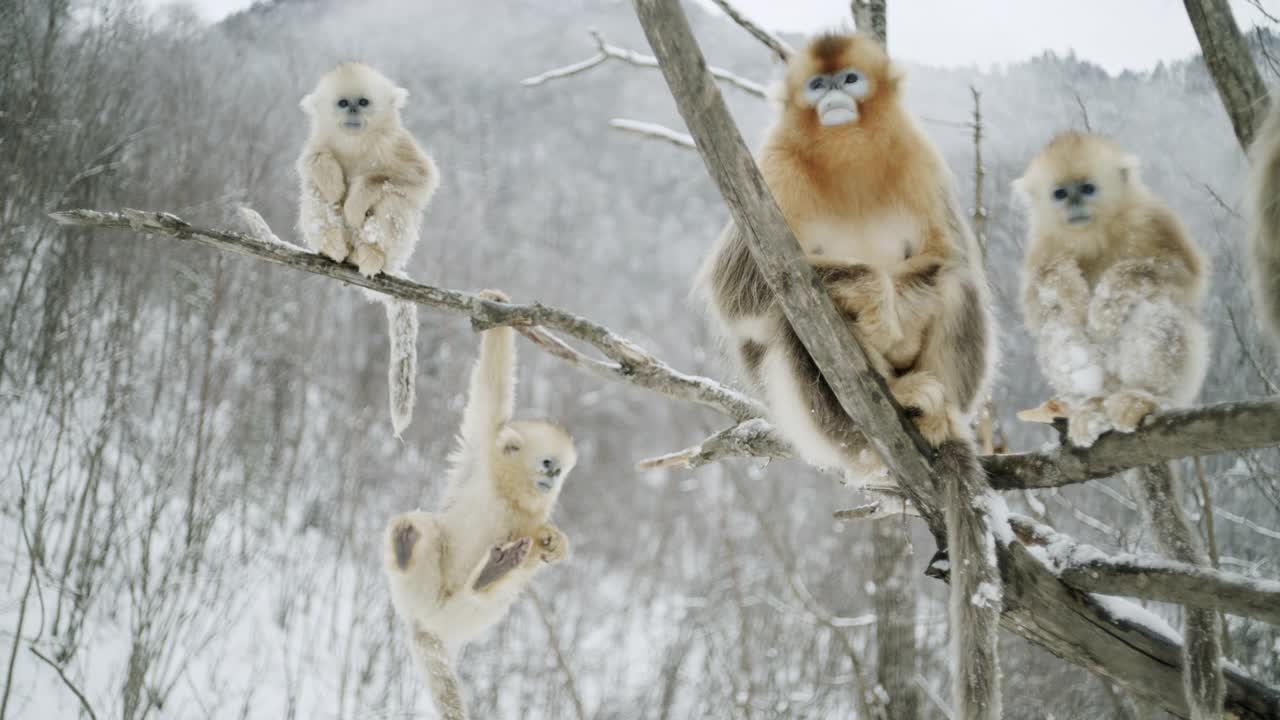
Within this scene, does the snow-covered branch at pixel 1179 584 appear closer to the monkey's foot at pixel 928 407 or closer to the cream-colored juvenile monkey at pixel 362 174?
the monkey's foot at pixel 928 407

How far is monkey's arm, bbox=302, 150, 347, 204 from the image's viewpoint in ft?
9.04

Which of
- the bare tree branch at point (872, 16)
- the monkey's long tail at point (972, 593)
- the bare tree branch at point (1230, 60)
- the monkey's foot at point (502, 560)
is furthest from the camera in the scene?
the bare tree branch at point (872, 16)

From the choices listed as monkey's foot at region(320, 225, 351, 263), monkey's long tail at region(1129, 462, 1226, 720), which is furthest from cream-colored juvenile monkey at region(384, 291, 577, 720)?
monkey's long tail at region(1129, 462, 1226, 720)

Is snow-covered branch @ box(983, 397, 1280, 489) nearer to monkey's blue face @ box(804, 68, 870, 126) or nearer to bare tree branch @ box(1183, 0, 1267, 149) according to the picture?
bare tree branch @ box(1183, 0, 1267, 149)

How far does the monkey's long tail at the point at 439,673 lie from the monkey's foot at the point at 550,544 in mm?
572

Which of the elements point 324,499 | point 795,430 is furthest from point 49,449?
point 795,430

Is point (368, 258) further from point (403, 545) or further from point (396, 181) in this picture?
point (403, 545)

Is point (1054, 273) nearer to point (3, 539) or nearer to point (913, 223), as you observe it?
point (913, 223)

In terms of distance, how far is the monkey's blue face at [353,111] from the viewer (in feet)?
9.30

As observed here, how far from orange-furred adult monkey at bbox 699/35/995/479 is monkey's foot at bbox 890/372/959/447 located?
0.05 m

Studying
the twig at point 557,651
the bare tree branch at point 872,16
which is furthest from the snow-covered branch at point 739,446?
the bare tree branch at point 872,16

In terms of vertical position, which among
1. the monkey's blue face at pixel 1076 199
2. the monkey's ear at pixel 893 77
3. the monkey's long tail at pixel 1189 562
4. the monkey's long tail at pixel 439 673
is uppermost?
the monkey's ear at pixel 893 77

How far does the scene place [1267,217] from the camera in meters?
1.70

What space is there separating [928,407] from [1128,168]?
3.43 ft
